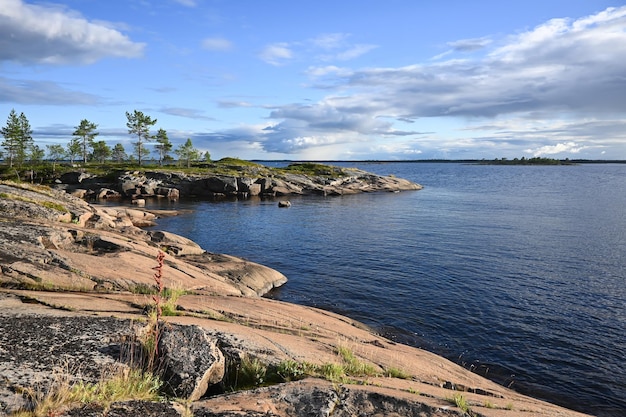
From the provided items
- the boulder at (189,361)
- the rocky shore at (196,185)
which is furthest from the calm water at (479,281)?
the rocky shore at (196,185)

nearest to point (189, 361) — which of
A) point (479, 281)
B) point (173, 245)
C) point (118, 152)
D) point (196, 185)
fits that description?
point (173, 245)

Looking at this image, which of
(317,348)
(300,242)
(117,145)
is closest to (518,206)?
(300,242)

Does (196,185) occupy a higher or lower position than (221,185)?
lower

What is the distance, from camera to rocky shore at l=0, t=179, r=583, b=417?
6.86 meters

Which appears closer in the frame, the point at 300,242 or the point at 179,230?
the point at 300,242

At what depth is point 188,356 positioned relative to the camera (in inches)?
311

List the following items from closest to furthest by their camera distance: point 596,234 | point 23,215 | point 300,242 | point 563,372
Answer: point 563,372 → point 23,215 → point 300,242 → point 596,234

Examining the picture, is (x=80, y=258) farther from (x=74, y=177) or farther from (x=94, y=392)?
(x=74, y=177)

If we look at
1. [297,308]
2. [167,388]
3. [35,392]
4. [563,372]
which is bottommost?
[563,372]

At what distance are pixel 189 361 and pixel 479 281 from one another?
27.1m

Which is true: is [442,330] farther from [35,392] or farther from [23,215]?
[23,215]

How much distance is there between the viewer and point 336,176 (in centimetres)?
11719

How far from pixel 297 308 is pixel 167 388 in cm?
1160

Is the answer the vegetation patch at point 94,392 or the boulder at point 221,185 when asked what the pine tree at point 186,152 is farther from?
the vegetation patch at point 94,392
